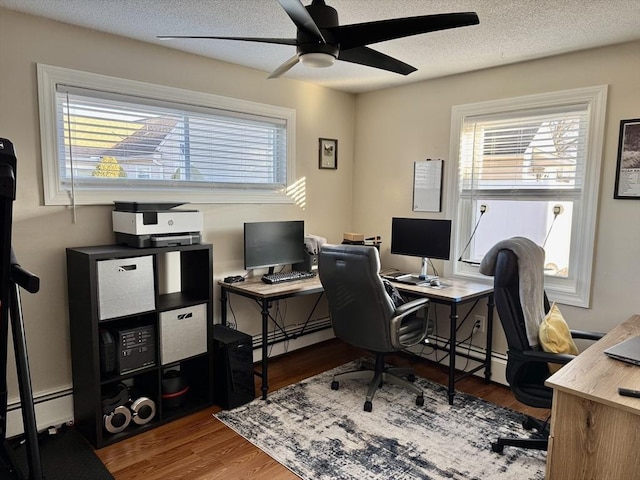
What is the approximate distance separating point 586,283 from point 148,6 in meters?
3.06

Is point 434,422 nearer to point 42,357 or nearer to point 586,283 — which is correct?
point 586,283

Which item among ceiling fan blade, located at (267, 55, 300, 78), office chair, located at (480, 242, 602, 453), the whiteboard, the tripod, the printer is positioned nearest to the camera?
the tripod

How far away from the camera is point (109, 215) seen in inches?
111

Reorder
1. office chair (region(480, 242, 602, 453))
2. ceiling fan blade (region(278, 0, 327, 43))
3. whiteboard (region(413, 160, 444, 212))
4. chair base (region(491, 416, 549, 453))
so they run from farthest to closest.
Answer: whiteboard (region(413, 160, 444, 212))
chair base (region(491, 416, 549, 453))
office chair (region(480, 242, 602, 453))
ceiling fan blade (region(278, 0, 327, 43))

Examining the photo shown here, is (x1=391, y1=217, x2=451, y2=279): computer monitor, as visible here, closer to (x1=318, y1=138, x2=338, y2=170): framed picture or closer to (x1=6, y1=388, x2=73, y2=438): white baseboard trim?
(x1=318, y1=138, x2=338, y2=170): framed picture

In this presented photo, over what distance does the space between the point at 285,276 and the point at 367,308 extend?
81 cm

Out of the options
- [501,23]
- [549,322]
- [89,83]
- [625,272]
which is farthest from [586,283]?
[89,83]

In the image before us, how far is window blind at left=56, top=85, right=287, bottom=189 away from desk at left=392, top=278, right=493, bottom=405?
147 centimetres

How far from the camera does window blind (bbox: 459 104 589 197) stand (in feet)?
9.76

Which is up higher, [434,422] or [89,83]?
[89,83]

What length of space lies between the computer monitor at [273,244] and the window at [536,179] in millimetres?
1277

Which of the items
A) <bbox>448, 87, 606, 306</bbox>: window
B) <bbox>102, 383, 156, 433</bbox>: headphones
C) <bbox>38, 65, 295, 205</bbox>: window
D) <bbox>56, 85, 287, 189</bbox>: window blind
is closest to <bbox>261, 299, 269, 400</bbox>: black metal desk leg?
<bbox>102, 383, 156, 433</bbox>: headphones

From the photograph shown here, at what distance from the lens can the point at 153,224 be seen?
2637 mm

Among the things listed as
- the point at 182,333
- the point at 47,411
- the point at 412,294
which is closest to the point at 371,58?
the point at 412,294
